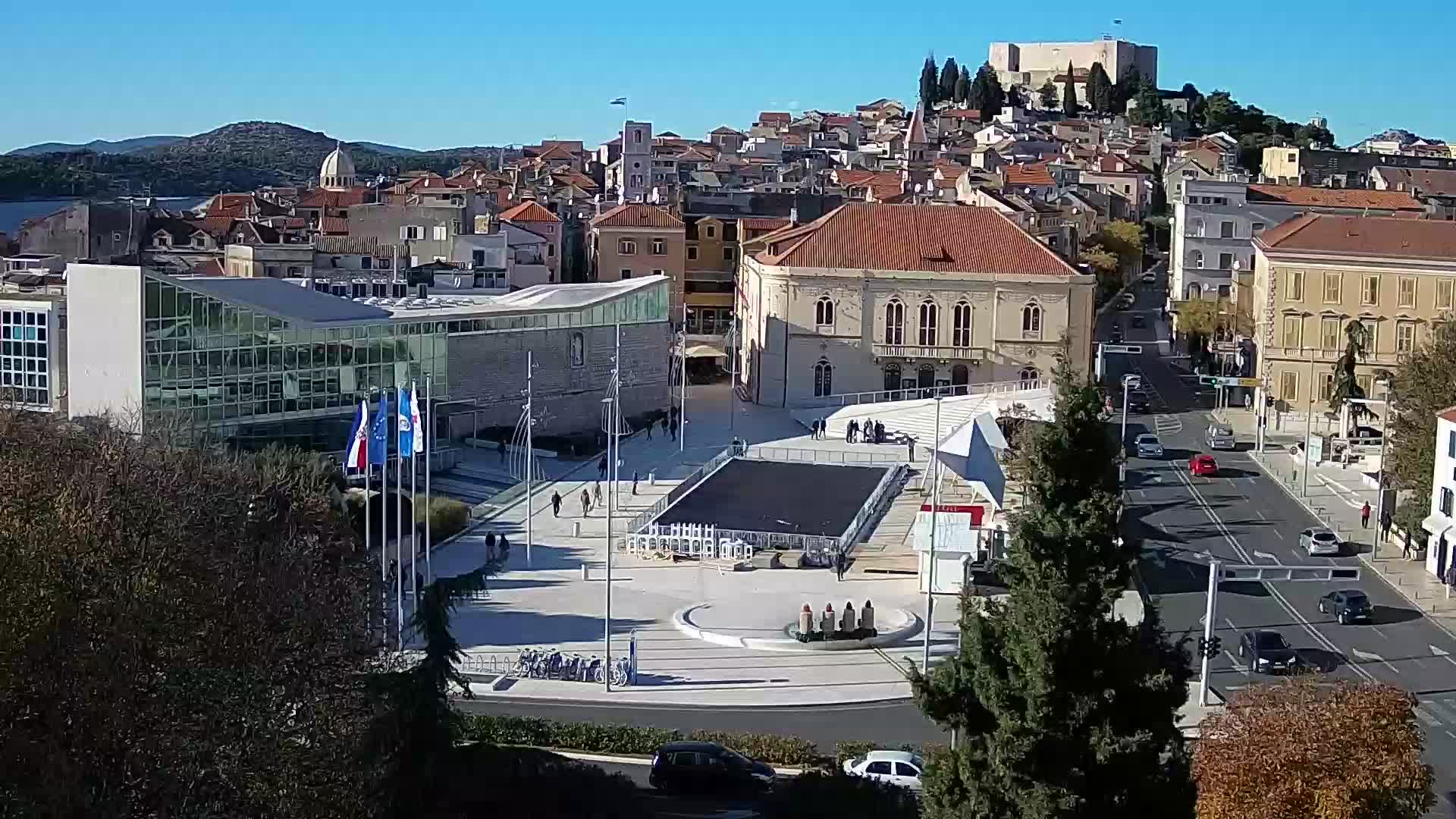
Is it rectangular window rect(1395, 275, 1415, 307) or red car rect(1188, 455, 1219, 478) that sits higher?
rectangular window rect(1395, 275, 1415, 307)

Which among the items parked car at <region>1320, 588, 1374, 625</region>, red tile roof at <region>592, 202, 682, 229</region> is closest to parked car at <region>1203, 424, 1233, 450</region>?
parked car at <region>1320, 588, 1374, 625</region>

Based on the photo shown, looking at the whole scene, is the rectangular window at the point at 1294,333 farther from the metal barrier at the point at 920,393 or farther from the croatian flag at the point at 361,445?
the croatian flag at the point at 361,445

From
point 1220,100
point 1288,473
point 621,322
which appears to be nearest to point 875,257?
point 621,322

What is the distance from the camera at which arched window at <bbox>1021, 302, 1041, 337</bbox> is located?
2084 inches

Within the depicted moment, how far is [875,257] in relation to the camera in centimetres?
5388

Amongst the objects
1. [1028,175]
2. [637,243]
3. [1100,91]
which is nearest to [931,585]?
[637,243]

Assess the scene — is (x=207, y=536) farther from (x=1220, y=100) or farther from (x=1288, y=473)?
(x=1220, y=100)

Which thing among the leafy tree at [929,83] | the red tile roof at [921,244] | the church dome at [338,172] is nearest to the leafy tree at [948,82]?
the leafy tree at [929,83]

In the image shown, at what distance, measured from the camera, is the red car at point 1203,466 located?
43.7m

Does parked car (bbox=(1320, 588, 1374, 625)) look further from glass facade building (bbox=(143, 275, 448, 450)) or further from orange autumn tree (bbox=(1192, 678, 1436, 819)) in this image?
glass facade building (bbox=(143, 275, 448, 450))

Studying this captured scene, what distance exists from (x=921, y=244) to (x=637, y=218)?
684 inches

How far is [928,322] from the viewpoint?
53.5 metres

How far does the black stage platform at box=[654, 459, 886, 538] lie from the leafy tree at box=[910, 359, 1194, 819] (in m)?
19.5

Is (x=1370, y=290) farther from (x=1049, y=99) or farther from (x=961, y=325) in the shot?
(x=1049, y=99)
